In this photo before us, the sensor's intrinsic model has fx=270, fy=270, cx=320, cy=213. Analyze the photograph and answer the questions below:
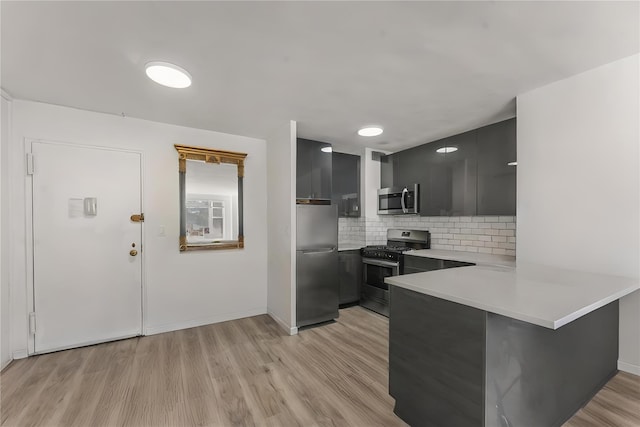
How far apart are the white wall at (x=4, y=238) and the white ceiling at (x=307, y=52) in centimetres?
26

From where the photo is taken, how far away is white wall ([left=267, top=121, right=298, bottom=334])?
309cm

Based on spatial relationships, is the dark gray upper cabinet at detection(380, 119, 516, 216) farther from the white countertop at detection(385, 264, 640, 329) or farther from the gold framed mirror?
the gold framed mirror

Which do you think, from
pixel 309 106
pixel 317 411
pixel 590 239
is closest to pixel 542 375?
pixel 590 239

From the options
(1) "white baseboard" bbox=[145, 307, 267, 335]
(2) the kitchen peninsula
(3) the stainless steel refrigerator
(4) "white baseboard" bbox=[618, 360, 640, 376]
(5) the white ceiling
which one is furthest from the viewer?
(3) the stainless steel refrigerator

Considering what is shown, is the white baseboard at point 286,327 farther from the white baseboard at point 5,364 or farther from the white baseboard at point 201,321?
the white baseboard at point 5,364

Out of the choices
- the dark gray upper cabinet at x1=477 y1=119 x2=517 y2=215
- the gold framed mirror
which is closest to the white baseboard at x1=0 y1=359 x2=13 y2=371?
the gold framed mirror

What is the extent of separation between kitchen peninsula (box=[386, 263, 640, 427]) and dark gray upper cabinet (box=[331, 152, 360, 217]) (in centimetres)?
249

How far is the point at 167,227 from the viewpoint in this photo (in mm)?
3121

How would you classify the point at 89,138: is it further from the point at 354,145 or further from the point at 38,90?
the point at 354,145

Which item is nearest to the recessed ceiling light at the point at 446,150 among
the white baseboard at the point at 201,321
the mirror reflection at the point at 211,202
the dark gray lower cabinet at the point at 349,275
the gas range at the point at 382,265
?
the gas range at the point at 382,265

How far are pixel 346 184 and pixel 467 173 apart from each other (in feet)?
5.62

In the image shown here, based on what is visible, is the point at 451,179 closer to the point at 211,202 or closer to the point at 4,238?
the point at 211,202

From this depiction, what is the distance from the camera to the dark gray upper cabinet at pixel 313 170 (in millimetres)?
3506

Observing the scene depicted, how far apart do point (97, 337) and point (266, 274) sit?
1.87 metres
